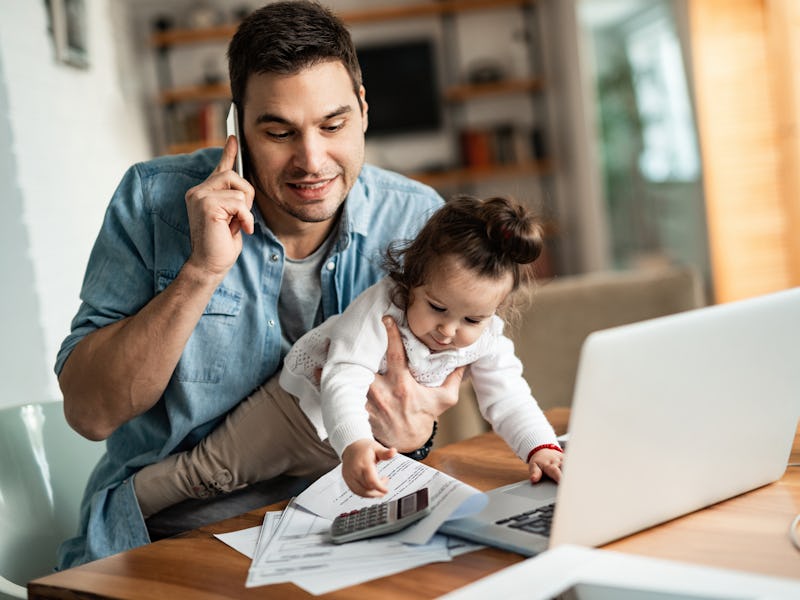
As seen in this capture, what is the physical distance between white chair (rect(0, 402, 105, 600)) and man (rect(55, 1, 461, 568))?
6 centimetres

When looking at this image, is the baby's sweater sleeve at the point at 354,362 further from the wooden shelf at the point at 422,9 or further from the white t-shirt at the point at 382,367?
the wooden shelf at the point at 422,9

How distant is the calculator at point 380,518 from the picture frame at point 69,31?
2750 mm

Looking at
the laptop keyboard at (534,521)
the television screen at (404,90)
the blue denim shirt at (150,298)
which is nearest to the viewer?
the laptop keyboard at (534,521)

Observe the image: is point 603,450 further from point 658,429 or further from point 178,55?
point 178,55

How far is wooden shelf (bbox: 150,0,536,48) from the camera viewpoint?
261 inches

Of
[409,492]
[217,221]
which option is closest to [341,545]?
[409,492]

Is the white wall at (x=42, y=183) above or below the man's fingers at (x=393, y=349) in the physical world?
above

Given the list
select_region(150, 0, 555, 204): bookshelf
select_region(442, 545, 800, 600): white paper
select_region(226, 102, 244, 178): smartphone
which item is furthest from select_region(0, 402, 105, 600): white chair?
select_region(150, 0, 555, 204): bookshelf

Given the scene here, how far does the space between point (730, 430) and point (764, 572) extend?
0.18 metres

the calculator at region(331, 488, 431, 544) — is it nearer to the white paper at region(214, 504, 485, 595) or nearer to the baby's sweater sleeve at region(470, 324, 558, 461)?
the white paper at region(214, 504, 485, 595)

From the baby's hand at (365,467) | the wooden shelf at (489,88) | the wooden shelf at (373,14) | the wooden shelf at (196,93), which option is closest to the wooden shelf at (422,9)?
the wooden shelf at (373,14)

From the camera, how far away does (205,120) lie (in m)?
6.51

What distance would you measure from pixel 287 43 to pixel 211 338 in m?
0.51

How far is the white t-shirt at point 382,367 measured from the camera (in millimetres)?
1252
